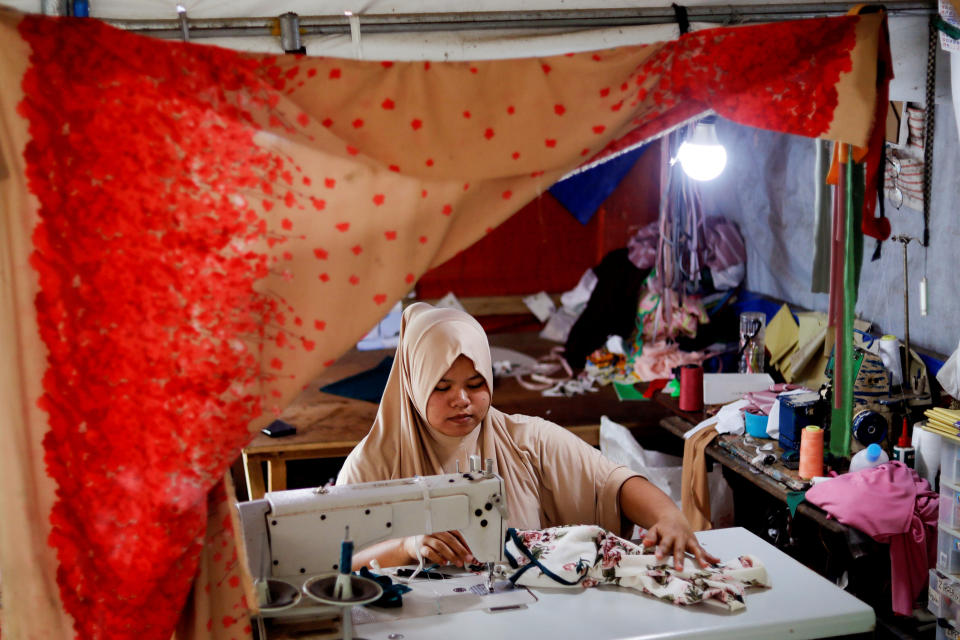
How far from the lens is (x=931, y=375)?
3637mm

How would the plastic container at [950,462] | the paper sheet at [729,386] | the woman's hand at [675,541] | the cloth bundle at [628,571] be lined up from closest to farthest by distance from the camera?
the cloth bundle at [628,571] → the woman's hand at [675,541] → the plastic container at [950,462] → the paper sheet at [729,386]

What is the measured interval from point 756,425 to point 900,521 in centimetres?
83

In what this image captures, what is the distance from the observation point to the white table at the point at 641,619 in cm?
190

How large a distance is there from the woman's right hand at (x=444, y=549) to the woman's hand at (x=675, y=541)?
1.41 ft

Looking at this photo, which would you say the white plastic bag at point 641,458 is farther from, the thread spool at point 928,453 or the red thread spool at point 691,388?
the thread spool at point 928,453

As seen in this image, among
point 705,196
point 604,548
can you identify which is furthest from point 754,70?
point 705,196

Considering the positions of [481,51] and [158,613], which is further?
[481,51]

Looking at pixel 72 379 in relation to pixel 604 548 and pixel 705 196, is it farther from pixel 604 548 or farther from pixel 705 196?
pixel 705 196

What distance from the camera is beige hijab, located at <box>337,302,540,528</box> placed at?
2.55 metres

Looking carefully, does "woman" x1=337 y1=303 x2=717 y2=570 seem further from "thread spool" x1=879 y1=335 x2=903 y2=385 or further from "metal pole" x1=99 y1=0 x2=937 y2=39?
"thread spool" x1=879 y1=335 x2=903 y2=385

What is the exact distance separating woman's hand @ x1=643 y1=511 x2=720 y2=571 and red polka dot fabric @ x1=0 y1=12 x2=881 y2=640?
0.91 metres

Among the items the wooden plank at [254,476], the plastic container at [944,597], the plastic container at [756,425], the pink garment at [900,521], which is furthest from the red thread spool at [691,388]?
the wooden plank at [254,476]

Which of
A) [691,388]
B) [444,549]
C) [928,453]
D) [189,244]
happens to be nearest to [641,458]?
[691,388]

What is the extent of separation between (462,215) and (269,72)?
0.45 m
